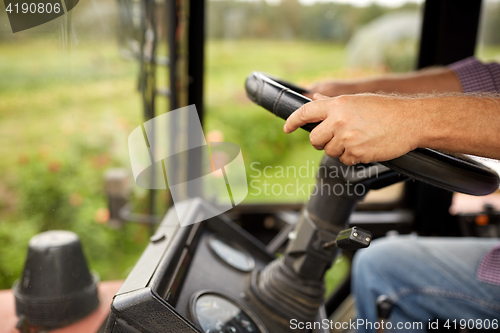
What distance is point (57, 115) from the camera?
31.7 inches

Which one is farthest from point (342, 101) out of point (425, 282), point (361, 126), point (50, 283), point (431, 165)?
point (425, 282)

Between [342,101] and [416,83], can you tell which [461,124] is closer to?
[342,101]

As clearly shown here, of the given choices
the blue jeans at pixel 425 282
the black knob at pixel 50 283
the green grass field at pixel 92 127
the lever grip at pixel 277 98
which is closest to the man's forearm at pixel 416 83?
the green grass field at pixel 92 127

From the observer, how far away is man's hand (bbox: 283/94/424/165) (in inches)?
24.3

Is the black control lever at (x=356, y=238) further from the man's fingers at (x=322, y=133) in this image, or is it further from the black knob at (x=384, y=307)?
the black knob at (x=384, y=307)

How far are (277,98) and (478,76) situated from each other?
30.8 inches

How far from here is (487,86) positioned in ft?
3.51

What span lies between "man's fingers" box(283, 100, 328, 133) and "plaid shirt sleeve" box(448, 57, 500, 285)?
69cm

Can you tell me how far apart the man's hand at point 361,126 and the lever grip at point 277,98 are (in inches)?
0.7

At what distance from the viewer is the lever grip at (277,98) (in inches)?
25.3

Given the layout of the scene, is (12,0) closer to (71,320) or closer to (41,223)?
(41,223)

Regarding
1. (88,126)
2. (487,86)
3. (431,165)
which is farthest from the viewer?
(88,126)

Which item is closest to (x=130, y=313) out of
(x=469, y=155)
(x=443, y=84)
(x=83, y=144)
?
(x=469, y=155)

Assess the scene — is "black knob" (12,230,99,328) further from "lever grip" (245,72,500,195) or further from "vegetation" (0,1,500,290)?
"lever grip" (245,72,500,195)
